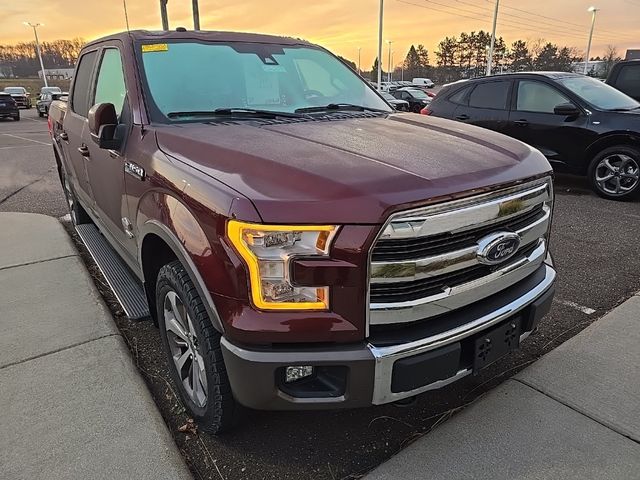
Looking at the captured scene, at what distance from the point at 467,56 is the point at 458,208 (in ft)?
297

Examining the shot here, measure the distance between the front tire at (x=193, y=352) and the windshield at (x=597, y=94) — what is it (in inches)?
258

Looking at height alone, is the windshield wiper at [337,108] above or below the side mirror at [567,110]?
above

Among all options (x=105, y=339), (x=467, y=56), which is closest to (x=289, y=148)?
(x=105, y=339)

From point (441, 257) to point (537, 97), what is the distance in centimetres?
643

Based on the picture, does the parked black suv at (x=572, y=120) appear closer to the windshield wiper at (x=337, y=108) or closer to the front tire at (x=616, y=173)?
the front tire at (x=616, y=173)

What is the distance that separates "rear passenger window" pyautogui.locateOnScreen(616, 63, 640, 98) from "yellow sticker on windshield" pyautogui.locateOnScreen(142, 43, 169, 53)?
29.3 ft

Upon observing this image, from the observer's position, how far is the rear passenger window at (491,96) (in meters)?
7.67

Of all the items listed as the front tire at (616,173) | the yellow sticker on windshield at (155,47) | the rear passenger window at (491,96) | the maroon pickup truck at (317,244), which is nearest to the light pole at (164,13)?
the rear passenger window at (491,96)

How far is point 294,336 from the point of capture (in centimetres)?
181

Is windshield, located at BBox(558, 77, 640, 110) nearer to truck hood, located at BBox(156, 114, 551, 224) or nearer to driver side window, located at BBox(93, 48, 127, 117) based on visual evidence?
truck hood, located at BBox(156, 114, 551, 224)

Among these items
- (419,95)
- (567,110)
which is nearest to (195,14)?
(567,110)

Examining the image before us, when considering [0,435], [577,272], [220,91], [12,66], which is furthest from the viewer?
[12,66]

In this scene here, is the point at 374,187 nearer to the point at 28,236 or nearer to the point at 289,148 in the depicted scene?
the point at 289,148

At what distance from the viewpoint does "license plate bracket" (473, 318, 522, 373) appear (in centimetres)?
209
